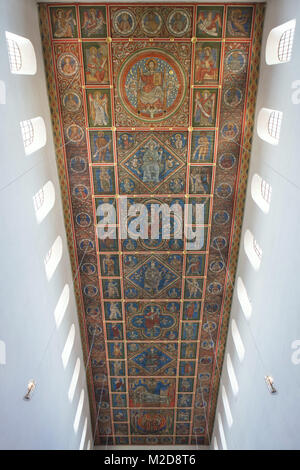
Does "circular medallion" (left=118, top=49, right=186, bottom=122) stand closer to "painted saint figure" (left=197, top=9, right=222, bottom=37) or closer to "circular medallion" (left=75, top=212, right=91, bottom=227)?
"painted saint figure" (left=197, top=9, right=222, bottom=37)

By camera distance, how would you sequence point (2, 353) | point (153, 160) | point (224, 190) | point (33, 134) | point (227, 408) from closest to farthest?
point (2, 353)
point (33, 134)
point (153, 160)
point (224, 190)
point (227, 408)

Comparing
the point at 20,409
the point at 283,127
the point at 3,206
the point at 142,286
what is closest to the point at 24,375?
the point at 20,409

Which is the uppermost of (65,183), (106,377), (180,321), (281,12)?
(281,12)

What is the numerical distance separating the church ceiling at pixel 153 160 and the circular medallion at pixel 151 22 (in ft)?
0.09

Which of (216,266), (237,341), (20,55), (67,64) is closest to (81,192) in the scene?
(67,64)

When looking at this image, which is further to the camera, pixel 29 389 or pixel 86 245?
pixel 86 245

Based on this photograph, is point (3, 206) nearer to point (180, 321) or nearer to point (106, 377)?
point (180, 321)

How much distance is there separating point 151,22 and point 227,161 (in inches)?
174

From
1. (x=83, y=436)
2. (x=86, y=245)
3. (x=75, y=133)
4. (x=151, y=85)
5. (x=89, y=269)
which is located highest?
(x=151, y=85)

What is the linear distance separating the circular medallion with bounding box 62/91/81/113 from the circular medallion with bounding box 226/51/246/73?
14.2ft

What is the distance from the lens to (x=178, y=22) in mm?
9484

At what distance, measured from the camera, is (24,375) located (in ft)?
27.4

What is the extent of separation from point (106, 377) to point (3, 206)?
1078 cm

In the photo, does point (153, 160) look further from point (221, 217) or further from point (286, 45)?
point (286, 45)
